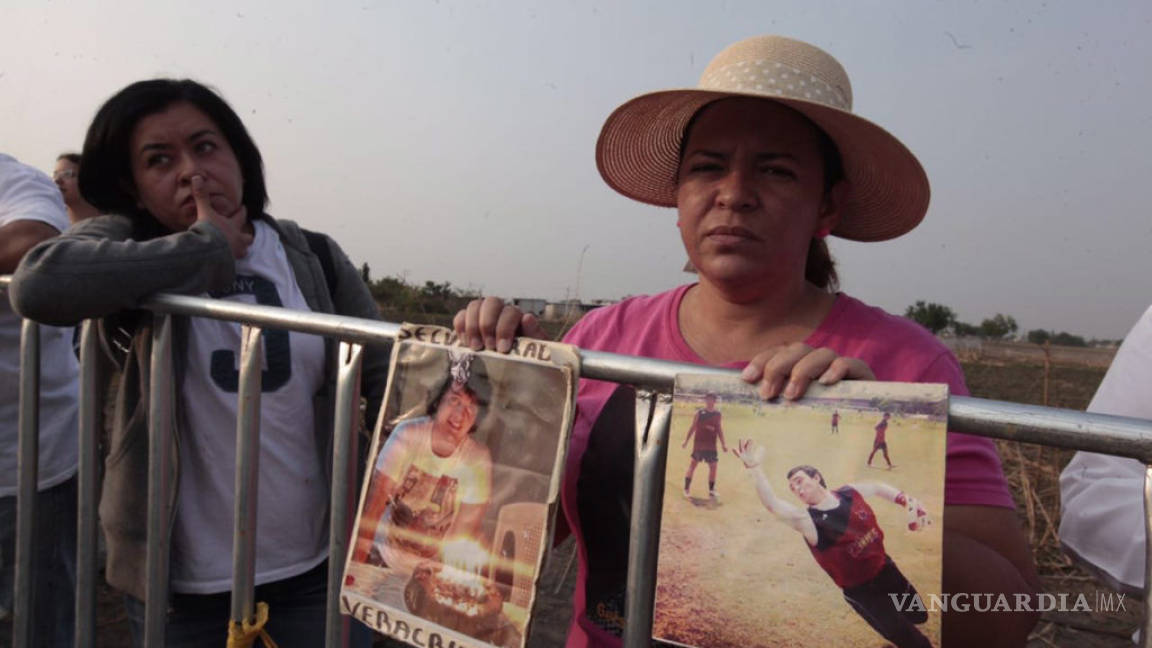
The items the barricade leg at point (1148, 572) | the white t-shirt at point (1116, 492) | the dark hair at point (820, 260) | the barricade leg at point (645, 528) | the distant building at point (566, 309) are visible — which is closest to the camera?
the barricade leg at point (1148, 572)

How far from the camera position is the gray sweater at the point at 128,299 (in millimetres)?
1516

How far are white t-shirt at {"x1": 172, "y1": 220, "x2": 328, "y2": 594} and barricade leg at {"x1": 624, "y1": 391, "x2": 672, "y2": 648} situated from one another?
3.76 ft

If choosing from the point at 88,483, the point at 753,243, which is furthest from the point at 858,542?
the point at 88,483

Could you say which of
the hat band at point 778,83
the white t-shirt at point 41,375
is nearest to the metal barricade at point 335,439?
the white t-shirt at point 41,375

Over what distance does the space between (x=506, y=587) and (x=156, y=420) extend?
3.39ft

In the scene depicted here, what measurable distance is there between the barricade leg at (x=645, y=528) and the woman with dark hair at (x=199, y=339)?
1070mm

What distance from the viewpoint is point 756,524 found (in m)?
0.88

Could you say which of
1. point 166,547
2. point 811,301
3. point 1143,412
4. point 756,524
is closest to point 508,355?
point 756,524

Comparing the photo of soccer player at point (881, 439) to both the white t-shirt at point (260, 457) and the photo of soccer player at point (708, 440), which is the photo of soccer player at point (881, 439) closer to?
the photo of soccer player at point (708, 440)

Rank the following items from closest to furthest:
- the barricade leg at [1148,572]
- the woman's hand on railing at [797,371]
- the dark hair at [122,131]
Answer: the barricade leg at [1148,572]
the woman's hand on railing at [797,371]
the dark hair at [122,131]

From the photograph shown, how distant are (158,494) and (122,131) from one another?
102cm

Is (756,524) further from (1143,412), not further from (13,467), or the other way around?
(13,467)

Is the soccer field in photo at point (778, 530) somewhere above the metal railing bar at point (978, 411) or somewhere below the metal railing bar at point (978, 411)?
below

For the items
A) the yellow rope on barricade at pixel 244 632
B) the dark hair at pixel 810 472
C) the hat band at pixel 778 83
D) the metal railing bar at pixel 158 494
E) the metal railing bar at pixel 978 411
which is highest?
the hat band at pixel 778 83
